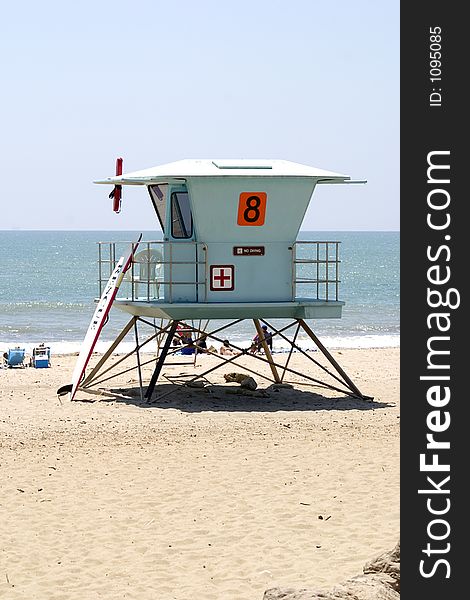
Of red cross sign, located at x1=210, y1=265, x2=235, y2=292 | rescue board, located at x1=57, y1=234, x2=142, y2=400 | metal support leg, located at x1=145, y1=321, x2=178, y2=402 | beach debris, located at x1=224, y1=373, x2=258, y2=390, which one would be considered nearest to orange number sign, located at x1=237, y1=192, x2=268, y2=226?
red cross sign, located at x1=210, y1=265, x2=235, y2=292

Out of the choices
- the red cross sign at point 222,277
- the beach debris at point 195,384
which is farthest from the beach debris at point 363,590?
the beach debris at point 195,384

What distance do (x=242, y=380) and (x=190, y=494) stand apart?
377 inches

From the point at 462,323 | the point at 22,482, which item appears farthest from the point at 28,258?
the point at 462,323

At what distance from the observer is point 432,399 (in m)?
5.20

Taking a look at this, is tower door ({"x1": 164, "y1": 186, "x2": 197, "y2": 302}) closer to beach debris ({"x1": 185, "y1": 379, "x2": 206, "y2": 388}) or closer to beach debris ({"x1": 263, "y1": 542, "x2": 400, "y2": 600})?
beach debris ({"x1": 185, "y1": 379, "x2": 206, "y2": 388})

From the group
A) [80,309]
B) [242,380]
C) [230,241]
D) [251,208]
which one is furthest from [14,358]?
[80,309]

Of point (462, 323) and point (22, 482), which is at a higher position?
point (462, 323)

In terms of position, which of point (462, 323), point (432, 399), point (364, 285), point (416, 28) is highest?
point (416, 28)

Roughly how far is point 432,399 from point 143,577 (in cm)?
572

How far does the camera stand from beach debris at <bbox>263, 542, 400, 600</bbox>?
720cm

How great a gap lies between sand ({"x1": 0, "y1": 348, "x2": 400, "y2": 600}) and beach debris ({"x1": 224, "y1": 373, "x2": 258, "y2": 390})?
733 millimetres

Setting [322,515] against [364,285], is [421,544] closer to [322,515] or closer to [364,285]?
[322,515]

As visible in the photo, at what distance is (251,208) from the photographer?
786 inches

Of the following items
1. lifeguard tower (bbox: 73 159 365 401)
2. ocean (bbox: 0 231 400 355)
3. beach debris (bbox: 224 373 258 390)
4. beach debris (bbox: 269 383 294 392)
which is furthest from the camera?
ocean (bbox: 0 231 400 355)
